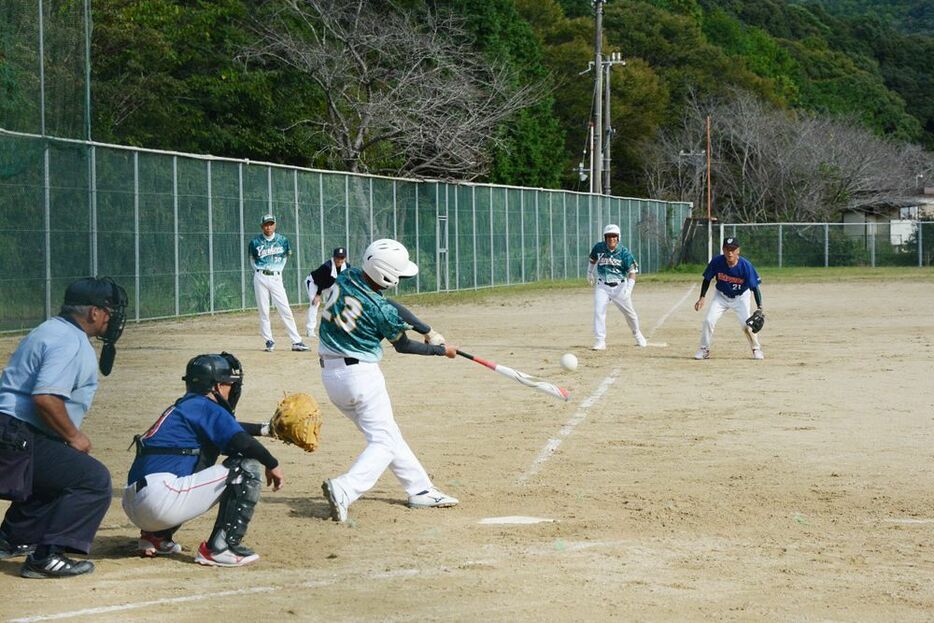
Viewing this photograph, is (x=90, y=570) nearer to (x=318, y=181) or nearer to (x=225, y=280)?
(x=225, y=280)

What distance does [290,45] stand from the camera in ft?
135

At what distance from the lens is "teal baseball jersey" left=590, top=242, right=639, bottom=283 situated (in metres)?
20.1

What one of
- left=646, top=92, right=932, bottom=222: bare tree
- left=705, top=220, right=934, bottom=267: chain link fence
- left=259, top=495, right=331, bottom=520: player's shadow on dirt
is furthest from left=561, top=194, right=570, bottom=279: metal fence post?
left=259, top=495, right=331, bottom=520: player's shadow on dirt

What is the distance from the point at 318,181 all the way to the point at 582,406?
19.9 m

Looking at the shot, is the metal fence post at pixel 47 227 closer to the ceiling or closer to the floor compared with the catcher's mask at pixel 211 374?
closer to the ceiling

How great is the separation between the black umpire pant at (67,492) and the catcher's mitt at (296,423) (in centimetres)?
110

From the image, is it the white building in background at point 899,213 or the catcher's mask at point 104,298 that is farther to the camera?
the white building in background at point 899,213

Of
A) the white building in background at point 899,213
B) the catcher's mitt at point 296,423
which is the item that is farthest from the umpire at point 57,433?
the white building in background at point 899,213

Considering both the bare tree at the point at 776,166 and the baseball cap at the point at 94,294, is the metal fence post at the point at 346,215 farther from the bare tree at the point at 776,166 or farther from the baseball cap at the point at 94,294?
the bare tree at the point at 776,166

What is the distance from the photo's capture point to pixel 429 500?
859cm

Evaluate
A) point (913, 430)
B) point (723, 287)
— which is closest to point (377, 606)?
point (913, 430)

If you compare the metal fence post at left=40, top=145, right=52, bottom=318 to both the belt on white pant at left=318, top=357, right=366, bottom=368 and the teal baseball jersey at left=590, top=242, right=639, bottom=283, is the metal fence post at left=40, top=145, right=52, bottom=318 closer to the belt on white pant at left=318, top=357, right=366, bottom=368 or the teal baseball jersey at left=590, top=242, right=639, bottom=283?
the belt on white pant at left=318, top=357, right=366, bottom=368

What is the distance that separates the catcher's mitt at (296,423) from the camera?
7641 mm

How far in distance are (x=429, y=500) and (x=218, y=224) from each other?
20038 millimetres
